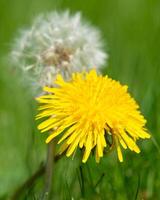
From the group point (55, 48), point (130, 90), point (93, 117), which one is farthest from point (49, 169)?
point (130, 90)

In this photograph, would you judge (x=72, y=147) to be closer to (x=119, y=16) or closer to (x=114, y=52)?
(x=114, y=52)

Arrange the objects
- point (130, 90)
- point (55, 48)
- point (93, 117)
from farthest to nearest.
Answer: point (130, 90) → point (55, 48) → point (93, 117)

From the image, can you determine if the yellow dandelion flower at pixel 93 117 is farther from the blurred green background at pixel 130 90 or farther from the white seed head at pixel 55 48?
the white seed head at pixel 55 48

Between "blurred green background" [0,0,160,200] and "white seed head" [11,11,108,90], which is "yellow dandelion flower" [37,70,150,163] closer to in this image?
"blurred green background" [0,0,160,200]

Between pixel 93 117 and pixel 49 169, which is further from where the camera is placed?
pixel 49 169

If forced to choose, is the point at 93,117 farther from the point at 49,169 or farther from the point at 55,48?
the point at 55,48

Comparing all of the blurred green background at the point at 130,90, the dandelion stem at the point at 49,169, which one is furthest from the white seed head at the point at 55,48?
the dandelion stem at the point at 49,169

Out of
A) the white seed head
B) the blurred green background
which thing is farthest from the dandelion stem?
the white seed head
